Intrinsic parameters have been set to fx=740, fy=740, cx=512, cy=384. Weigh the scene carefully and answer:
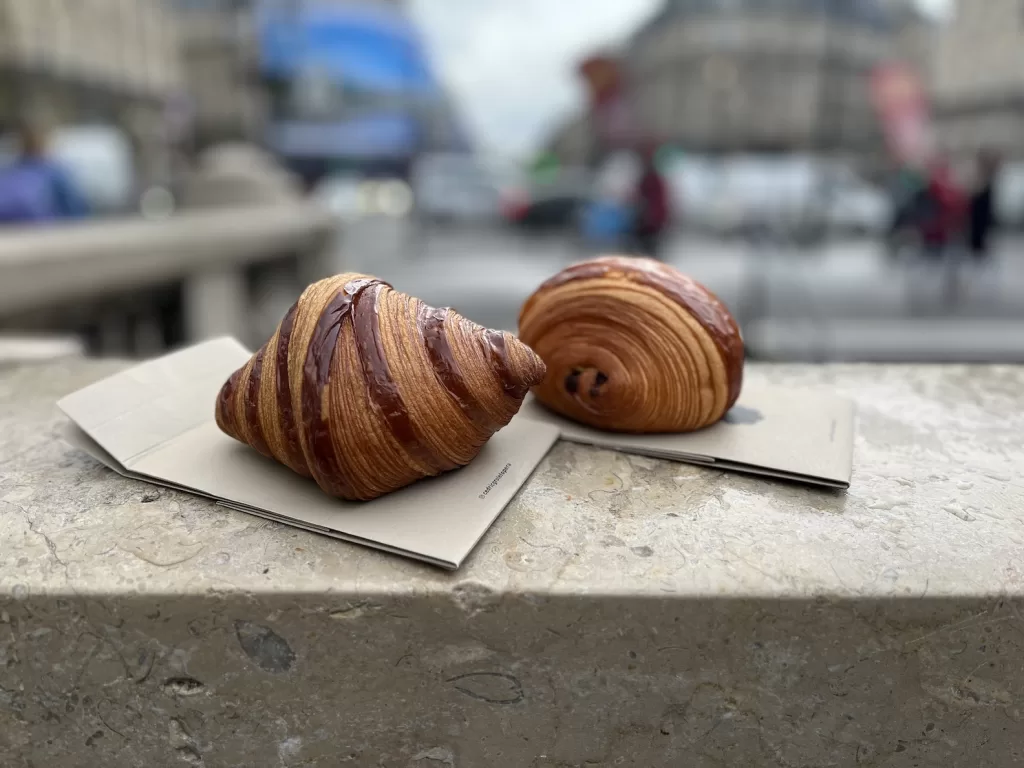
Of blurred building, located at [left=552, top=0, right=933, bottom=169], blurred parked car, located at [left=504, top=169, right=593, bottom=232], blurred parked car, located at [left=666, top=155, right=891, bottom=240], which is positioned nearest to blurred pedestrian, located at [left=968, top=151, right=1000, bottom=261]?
blurred parked car, located at [left=666, top=155, right=891, bottom=240]

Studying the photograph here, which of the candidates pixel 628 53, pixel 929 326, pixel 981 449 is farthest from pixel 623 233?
pixel 981 449

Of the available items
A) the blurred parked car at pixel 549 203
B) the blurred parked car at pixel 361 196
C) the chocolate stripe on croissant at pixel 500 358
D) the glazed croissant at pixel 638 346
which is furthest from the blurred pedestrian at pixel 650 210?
the chocolate stripe on croissant at pixel 500 358

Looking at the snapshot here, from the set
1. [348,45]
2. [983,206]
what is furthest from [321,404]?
[348,45]

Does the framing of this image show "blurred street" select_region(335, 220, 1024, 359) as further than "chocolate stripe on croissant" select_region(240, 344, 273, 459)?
Yes

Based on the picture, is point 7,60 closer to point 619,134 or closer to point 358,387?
point 619,134

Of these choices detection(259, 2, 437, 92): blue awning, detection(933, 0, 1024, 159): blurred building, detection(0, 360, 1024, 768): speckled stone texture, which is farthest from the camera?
detection(259, 2, 437, 92): blue awning

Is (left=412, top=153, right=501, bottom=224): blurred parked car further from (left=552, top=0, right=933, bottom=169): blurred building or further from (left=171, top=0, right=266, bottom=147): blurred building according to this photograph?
(left=552, top=0, right=933, bottom=169): blurred building
